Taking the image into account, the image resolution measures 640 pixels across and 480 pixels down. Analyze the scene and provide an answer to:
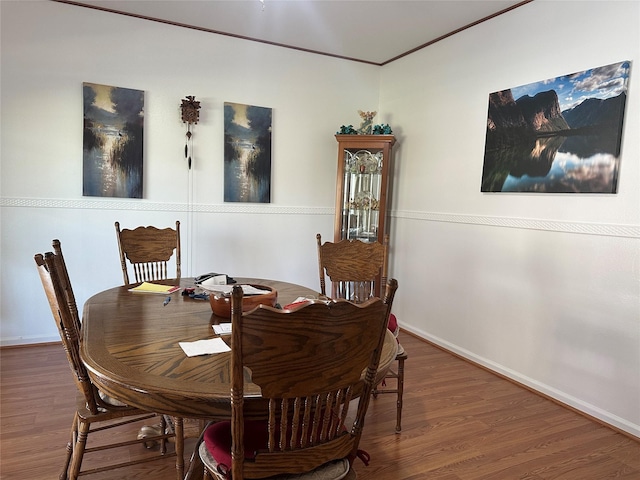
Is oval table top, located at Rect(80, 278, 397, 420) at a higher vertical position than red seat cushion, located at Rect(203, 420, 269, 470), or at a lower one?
higher

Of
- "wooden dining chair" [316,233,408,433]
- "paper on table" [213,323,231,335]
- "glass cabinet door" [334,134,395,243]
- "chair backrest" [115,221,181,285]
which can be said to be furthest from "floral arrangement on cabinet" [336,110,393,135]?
"paper on table" [213,323,231,335]

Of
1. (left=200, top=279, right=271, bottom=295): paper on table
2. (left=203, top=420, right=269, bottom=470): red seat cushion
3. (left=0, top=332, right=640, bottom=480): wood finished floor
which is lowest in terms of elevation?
(left=0, top=332, right=640, bottom=480): wood finished floor

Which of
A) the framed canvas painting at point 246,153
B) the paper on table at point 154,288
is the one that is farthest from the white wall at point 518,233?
the paper on table at point 154,288

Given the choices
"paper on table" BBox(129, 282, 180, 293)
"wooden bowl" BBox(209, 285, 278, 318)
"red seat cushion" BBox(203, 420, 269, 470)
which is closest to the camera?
"red seat cushion" BBox(203, 420, 269, 470)

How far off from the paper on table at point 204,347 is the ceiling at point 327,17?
8.58ft

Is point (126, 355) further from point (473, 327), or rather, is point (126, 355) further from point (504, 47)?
point (504, 47)

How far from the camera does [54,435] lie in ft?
7.05

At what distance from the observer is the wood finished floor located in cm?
199

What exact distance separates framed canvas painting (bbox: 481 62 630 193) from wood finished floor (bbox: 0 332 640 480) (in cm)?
141

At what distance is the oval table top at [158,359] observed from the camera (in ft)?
3.63

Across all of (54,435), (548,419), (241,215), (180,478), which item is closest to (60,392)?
(54,435)

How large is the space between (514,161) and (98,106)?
3.24m

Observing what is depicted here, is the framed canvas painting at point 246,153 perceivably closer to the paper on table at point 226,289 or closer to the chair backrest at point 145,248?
the chair backrest at point 145,248

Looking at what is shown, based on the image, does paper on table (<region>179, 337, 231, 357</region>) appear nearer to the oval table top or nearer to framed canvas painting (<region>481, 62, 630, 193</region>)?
the oval table top
